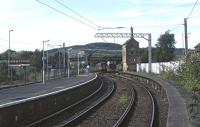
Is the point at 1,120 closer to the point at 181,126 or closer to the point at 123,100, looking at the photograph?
the point at 181,126

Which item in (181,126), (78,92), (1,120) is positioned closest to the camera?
(181,126)

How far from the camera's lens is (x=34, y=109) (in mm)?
21344

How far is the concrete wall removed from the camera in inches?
702

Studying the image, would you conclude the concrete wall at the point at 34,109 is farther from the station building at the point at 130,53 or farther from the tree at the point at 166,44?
the tree at the point at 166,44

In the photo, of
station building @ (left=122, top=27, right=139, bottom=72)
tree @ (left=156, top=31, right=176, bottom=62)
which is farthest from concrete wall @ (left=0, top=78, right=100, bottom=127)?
tree @ (left=156, top=31, right=176, bottom=62)

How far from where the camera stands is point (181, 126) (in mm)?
14195

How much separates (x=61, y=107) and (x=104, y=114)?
3980 millimetres

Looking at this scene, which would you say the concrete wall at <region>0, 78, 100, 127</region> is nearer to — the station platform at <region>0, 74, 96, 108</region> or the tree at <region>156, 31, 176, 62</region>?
the station platform at <region>0, 74, 96, 108</region>

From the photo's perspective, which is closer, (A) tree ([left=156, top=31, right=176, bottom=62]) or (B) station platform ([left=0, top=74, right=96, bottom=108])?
(B) station platform ([left=0, top=74, right=96, bottom=108])

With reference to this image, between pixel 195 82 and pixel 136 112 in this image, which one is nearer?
pixel 136 112

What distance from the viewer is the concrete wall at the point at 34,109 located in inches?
702

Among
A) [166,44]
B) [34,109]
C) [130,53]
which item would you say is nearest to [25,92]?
[34,109]

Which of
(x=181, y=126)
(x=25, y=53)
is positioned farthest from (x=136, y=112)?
(x=25, y=53)

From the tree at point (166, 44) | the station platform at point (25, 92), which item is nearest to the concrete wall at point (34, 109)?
the station platform at point (25, 92)
